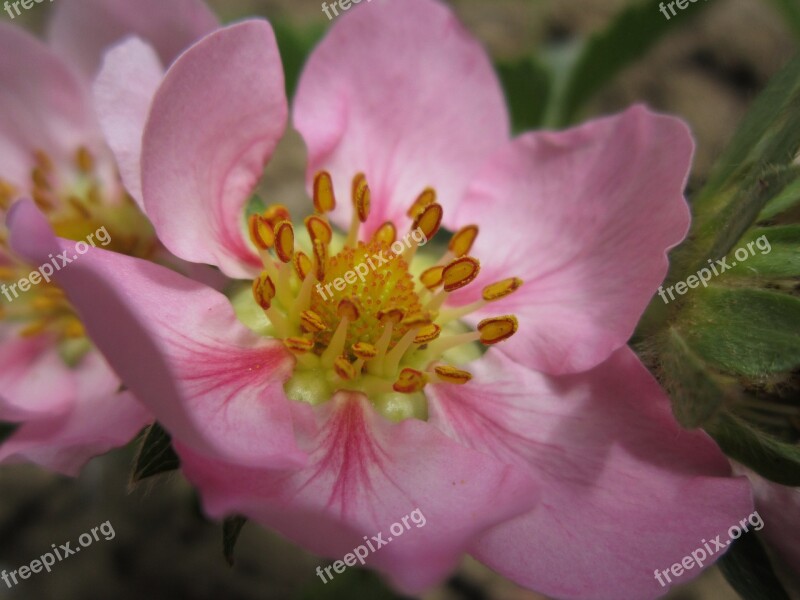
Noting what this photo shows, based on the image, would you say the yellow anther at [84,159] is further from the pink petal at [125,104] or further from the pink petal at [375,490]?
the pink petal at [375,490]

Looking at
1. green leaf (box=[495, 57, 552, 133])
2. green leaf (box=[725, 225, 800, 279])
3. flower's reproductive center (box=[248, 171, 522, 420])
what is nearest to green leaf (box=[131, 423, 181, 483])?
flower's reproductive center (box=[248, 171, 522, 420])

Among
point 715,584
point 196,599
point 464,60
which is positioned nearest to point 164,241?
point 464,60

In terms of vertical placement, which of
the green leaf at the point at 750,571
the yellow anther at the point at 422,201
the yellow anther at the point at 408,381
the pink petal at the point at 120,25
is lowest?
the green leaf at the point at 750,571

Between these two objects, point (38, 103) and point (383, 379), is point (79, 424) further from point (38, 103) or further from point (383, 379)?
point (38, 103)

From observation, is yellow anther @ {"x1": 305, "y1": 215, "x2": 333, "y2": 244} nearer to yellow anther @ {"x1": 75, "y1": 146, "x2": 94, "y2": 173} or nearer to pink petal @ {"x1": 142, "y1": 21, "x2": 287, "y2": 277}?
pink petal @ {"x1": 142, "y1": 21, "x2": 287, "y2": 277}

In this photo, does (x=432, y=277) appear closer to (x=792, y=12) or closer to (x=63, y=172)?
(x=63, y=172)

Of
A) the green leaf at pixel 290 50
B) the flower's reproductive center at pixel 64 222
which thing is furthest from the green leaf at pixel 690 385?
the green leaf at pixel 290 50
